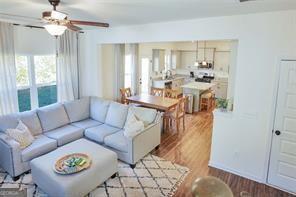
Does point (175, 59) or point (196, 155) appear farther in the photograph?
point (175, 59)

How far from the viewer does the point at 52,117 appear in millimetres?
4551

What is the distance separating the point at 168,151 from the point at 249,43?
2.76m

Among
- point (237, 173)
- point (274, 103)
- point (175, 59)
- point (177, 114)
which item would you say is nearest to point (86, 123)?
point (177, 114)

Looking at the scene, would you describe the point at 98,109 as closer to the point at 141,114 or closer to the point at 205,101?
the point at 141,114

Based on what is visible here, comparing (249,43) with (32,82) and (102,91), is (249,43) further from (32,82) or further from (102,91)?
(32,82)

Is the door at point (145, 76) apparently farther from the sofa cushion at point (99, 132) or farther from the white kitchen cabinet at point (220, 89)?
the sofa cushion at point (99, 132)

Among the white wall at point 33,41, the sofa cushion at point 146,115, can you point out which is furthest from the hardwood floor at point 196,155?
the white wall at point 33,41

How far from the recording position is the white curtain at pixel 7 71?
411 centimetres

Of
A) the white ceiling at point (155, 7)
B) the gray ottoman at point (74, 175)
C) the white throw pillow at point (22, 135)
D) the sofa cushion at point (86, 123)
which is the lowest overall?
the gray ottoman at point (74, 175)

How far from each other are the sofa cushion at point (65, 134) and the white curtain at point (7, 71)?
1.01 m

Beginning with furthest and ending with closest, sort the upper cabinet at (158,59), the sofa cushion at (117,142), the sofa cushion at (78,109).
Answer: the upper cabinet at (158,59) < the sofa cushion at (78,109) < the sofa cushion at (117,142)

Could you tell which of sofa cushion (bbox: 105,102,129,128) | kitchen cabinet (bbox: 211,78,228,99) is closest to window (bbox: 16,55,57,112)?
sofa cushion (bbox: 105,102,129,128)

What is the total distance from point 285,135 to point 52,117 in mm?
4491

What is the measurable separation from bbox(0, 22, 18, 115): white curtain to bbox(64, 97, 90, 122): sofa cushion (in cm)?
113
